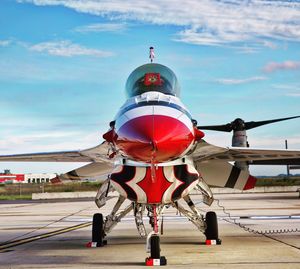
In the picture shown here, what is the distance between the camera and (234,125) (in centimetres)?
1830

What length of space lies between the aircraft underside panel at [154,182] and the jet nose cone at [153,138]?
3.57 ft

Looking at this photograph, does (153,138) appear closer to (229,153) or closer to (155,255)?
(155,255)

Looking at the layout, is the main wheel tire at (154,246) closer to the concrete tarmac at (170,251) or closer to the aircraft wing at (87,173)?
the concrete tarmac at (170,251)

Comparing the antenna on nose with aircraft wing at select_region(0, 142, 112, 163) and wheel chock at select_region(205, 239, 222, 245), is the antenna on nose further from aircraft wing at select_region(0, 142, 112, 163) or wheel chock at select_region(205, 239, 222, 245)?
wheel chock at select_region(205, 239, 222, 245)

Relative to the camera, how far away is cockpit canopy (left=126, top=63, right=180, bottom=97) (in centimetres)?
847

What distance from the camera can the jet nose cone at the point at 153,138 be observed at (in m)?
6.44

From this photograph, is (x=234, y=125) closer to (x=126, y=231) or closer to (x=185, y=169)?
(x=126, y=231)

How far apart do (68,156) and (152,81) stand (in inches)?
125

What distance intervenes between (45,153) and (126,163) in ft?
10.2

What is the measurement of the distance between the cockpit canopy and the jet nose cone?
1644 mm

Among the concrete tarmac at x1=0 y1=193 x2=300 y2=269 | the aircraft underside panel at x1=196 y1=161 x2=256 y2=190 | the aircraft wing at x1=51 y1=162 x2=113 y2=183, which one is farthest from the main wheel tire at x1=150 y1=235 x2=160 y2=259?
the aircraft wing at x1=51 y1=162 x2=113 y2=183

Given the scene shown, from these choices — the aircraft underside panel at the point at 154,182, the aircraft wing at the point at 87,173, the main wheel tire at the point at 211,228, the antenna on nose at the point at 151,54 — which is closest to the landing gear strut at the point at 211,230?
the main wheel tire at the point at 211,228

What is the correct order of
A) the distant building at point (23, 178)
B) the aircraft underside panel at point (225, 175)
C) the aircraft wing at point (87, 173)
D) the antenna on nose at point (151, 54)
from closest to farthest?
the antenna on nose at point (151, 54)
the aircraft underside panel at point (225, 175)
the aircraft wing at point (87, 173)
the distant building at point (23, 178)

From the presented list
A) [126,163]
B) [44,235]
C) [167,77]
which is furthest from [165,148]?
[44,235]
